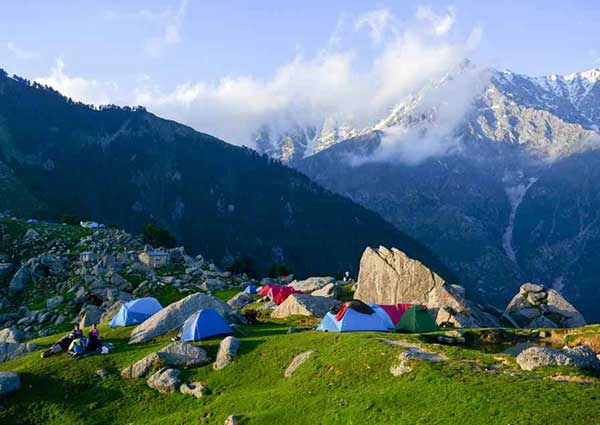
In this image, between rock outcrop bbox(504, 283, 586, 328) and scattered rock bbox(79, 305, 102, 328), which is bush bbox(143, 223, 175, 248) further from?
rock outcrop bbox(504, 283, 586, 328)

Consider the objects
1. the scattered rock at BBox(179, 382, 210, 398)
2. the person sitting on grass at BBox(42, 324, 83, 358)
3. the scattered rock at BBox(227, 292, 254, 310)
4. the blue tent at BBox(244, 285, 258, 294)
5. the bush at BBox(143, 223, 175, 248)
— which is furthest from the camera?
the bush at BBox(143, 223, 175, 248)

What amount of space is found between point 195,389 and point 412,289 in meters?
39.7

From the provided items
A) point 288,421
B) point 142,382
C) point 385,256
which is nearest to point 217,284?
point 385,256

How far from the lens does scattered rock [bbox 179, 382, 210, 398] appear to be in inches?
1252

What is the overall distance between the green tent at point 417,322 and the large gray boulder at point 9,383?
31240 millimetres

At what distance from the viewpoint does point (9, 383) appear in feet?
111

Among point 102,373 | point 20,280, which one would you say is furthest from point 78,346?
point 20,280

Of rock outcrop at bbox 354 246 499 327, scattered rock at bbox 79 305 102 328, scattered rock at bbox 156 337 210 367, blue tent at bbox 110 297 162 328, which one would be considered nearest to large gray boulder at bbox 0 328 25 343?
scattered rock at bbox 79 305 102 328

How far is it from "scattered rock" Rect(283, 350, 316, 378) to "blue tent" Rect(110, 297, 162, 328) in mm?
22074

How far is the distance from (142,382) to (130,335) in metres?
10.6

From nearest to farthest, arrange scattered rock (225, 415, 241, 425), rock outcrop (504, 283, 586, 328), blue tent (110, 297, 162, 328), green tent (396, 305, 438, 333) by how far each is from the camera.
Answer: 1. scattered rock (225, 415, 241, 425)
2. green tent (396, 305, 438, 333)
3. blue tent (110, 297, 162, 328)
4. rock outcrop (504, 283, 586, 328)

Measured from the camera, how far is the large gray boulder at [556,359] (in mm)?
26469

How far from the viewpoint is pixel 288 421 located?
25484 mm

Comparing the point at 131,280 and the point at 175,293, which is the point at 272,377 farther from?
the point at 131,280
